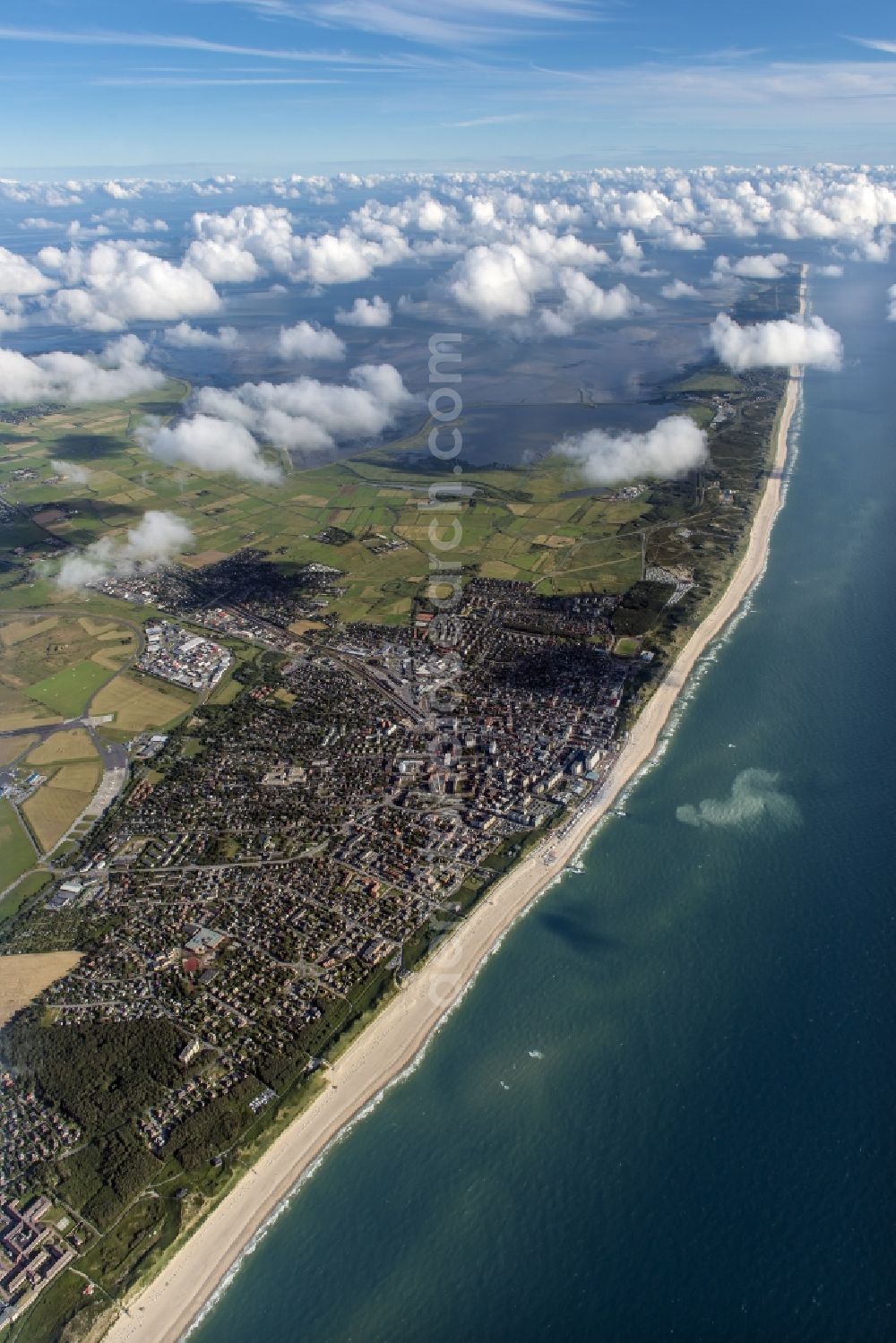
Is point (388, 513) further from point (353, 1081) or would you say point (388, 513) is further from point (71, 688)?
point (353, 1081)

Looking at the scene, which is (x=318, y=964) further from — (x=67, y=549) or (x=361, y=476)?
(x=361, y=476)

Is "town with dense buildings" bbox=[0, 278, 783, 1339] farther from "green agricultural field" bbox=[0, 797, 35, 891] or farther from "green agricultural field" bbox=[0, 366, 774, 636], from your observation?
"green agricultural field" bbox=[0, 366, 774, 636]

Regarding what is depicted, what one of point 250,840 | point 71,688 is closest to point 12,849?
point 250,840

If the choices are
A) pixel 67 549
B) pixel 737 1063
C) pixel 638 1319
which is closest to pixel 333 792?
pixel 737 1063

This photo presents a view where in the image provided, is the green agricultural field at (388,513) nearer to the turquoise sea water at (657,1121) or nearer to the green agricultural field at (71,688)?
the green agricultural field at (71,688)

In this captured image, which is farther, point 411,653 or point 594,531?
point 594,531

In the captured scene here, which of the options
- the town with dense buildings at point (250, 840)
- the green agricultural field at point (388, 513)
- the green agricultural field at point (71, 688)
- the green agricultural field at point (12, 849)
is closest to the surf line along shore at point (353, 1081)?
the town with dense buildings at point (250, 840)

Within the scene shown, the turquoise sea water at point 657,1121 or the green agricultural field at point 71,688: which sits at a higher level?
the green agricultural field at point 71,688
